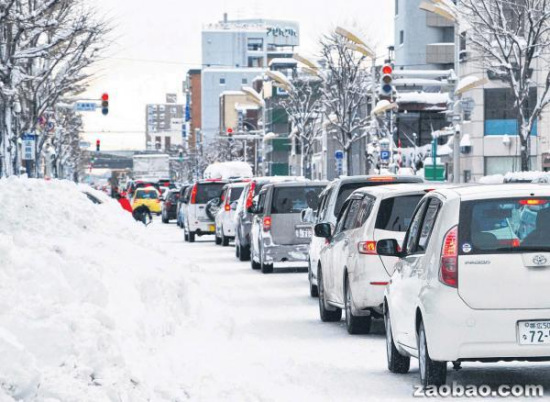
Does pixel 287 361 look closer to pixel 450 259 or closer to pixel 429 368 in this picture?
pixel 429 368

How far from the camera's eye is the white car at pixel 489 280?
10000mm

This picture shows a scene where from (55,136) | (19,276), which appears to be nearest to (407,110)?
(55,136)

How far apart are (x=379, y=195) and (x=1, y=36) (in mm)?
30091

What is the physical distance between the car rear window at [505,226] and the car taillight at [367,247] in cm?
486

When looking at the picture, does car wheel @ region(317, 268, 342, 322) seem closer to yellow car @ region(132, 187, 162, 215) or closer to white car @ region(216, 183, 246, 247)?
white car @ region(216, 183, 246, 247)

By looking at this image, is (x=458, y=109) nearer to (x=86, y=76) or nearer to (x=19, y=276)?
(x=86, y=76)

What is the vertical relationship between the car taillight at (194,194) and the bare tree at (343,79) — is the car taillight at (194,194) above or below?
below

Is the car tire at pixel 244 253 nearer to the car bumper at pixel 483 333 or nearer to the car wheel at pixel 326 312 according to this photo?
the car wheel at pixel 326 312

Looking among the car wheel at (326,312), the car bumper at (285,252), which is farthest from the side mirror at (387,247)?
the car bumper at (285,252)

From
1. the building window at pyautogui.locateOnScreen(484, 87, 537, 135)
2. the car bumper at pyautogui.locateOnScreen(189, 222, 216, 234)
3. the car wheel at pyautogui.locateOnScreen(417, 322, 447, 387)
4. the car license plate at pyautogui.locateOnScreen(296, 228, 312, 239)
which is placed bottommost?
the car bumper at pyautogui.locateOnScreen(189, 222, 216, 234)

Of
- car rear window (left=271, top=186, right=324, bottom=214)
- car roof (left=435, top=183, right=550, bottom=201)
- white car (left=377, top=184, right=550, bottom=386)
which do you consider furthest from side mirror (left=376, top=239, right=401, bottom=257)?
car rear window (left=271, top=186, right=324, bottom=214)

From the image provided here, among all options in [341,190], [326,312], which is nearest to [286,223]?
[341,190]

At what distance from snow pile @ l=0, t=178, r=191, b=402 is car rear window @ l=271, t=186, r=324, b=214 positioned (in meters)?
9.00

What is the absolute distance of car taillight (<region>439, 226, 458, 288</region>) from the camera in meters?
10.1
